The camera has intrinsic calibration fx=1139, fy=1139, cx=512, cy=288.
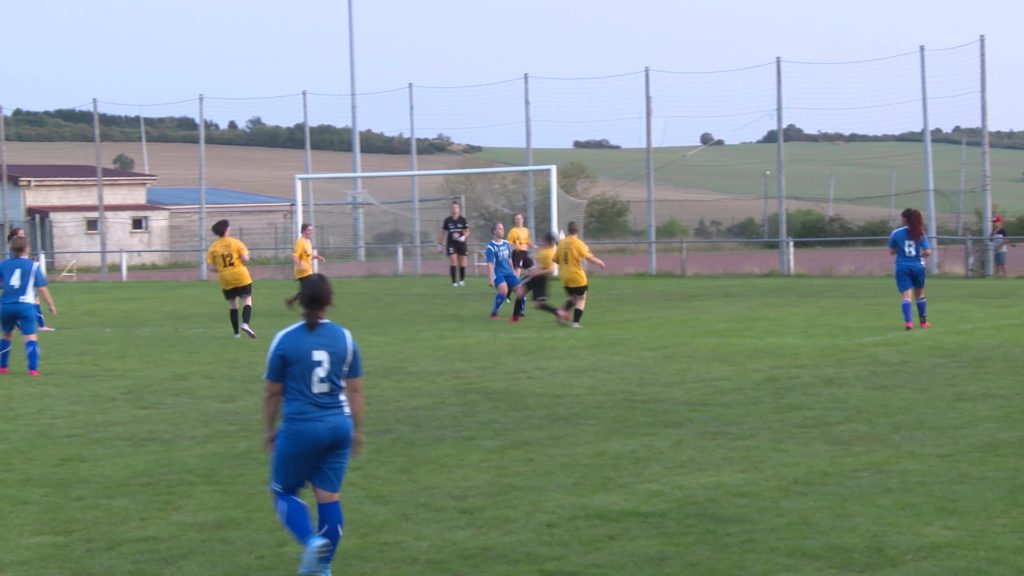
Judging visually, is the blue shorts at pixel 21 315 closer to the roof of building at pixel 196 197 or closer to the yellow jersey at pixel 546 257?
the yellow jersey at pixel 546 257

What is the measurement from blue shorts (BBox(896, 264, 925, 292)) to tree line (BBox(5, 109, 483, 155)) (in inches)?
760

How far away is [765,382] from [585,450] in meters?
3.55

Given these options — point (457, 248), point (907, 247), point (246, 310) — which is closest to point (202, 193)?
point (457, 248)

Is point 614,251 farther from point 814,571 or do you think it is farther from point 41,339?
point 814,571

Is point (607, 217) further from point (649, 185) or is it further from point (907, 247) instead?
point (907, 247)

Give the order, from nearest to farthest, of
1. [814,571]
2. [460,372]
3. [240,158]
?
[814,571] → [460,372] → [240,158]

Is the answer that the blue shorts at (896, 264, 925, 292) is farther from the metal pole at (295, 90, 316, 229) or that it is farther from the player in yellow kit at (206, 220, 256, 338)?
the metal pole at (295, 90, 316, 229)

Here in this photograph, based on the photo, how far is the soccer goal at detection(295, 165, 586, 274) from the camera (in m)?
31.0

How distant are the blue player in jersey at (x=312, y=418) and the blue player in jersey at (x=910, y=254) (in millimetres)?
11412

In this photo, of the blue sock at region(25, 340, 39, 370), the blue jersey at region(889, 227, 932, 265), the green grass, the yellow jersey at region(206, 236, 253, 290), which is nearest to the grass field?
the blue sock at region(25, 340, 39, 370)

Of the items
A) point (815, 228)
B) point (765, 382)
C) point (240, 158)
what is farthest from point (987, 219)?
point (240, 158)

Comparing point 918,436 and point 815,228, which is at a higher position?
point 815,228

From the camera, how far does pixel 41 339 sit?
Answer: 17422 mm

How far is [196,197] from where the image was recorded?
49375 millimetres
